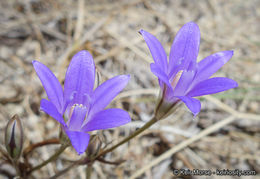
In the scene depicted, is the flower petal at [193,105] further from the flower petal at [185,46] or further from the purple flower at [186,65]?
the flower petal at [185,46]

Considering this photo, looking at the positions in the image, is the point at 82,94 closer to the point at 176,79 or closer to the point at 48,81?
the point at 48,81

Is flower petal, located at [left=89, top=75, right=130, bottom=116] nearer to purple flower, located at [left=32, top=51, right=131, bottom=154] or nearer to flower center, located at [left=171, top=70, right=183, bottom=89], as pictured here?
purple flower, located at [left=32, top=51, right=131, bottom=154]

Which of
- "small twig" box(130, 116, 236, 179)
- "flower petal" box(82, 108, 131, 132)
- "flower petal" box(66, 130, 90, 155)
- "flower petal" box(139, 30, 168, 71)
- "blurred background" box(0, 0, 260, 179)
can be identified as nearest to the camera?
"flower petal" box(66, 130, 90, 155)

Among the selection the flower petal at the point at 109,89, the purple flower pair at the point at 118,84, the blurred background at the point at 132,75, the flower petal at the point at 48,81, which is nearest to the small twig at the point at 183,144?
the blurred background at the point at 132,75

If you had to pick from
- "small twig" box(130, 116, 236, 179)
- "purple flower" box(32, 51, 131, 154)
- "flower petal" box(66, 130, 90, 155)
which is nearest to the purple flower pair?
"purple flower" box(32, 51, 131, 154)

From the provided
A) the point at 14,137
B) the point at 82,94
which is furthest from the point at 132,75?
the point at 14,137

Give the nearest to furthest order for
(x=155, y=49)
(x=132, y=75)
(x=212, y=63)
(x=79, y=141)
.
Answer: (x=79, y=141) < (x=155, y=49) < (x=212, y=63) < (x=132, y=75)
